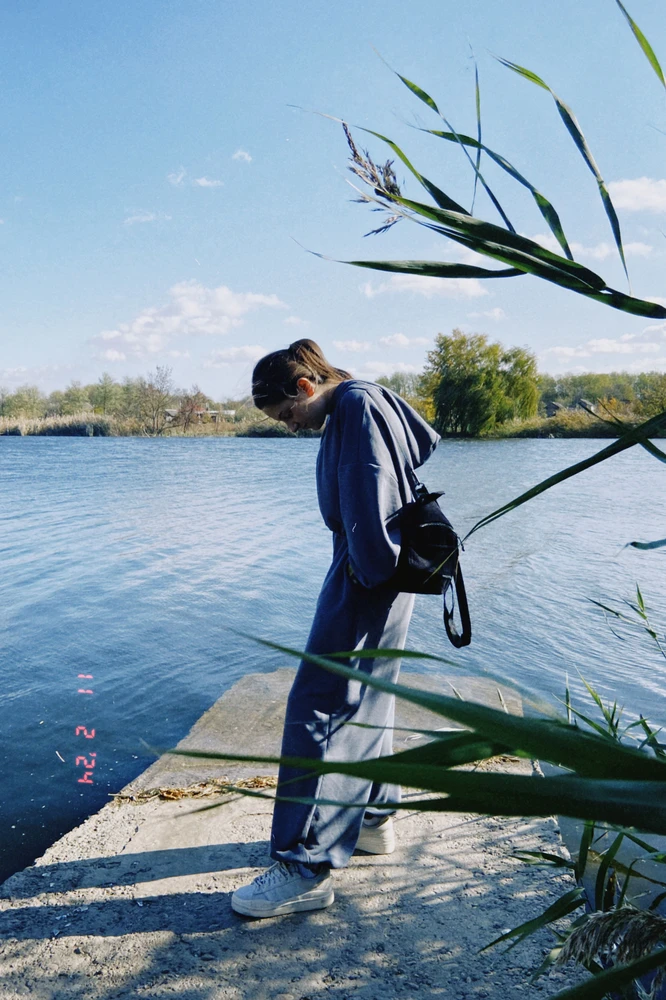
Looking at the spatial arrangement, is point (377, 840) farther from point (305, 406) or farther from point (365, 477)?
point (305, 406)

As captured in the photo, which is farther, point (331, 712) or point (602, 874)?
point (331, 712)

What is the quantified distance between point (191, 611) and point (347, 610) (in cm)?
543

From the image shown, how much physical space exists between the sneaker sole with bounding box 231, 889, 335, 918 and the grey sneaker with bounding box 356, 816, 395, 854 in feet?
1.09

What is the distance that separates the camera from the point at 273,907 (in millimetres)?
2385

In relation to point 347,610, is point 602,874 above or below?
below

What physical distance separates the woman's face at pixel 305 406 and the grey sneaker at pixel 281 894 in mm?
1358

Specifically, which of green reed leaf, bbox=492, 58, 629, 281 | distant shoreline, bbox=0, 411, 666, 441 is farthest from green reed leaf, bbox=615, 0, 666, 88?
distant shoreline, bbox=0, 411, 666, 441

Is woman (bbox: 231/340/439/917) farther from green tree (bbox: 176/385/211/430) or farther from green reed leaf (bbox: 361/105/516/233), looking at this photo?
green tree (bbox: 176/385/211/430)

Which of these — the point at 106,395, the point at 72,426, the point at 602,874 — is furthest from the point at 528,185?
the point at 106,395

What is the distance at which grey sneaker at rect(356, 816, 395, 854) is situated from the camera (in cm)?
270
